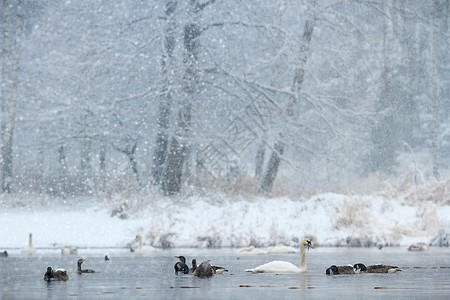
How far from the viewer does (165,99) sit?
32.5m

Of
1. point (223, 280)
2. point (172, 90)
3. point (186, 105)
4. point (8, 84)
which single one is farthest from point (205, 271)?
point (8, 84)

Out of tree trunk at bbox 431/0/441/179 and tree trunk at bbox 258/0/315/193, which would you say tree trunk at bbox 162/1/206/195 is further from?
tree trunk at bbox 431/0/441/179

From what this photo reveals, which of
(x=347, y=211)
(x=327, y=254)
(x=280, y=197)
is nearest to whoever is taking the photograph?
(x=327, y=254)

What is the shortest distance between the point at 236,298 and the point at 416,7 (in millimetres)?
40831

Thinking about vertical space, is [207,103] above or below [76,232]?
above

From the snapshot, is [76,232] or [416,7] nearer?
[76,232]

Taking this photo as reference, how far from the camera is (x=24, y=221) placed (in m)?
29.7

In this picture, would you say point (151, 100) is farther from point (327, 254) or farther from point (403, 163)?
point (403, 163)

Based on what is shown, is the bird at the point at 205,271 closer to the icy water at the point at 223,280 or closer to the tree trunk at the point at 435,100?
the icy water at the point at 223,280

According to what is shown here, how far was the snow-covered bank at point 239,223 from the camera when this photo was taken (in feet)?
86.7

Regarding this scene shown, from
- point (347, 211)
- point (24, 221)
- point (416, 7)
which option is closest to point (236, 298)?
→ point (347, 211)

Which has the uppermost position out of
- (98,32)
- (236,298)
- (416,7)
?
Answer: (416,7)

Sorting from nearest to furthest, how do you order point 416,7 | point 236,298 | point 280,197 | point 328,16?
point 236,298 < point 280,197 < point 328,16 < point 416,7

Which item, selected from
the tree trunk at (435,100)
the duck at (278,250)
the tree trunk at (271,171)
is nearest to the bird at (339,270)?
the duck at (278,250)
